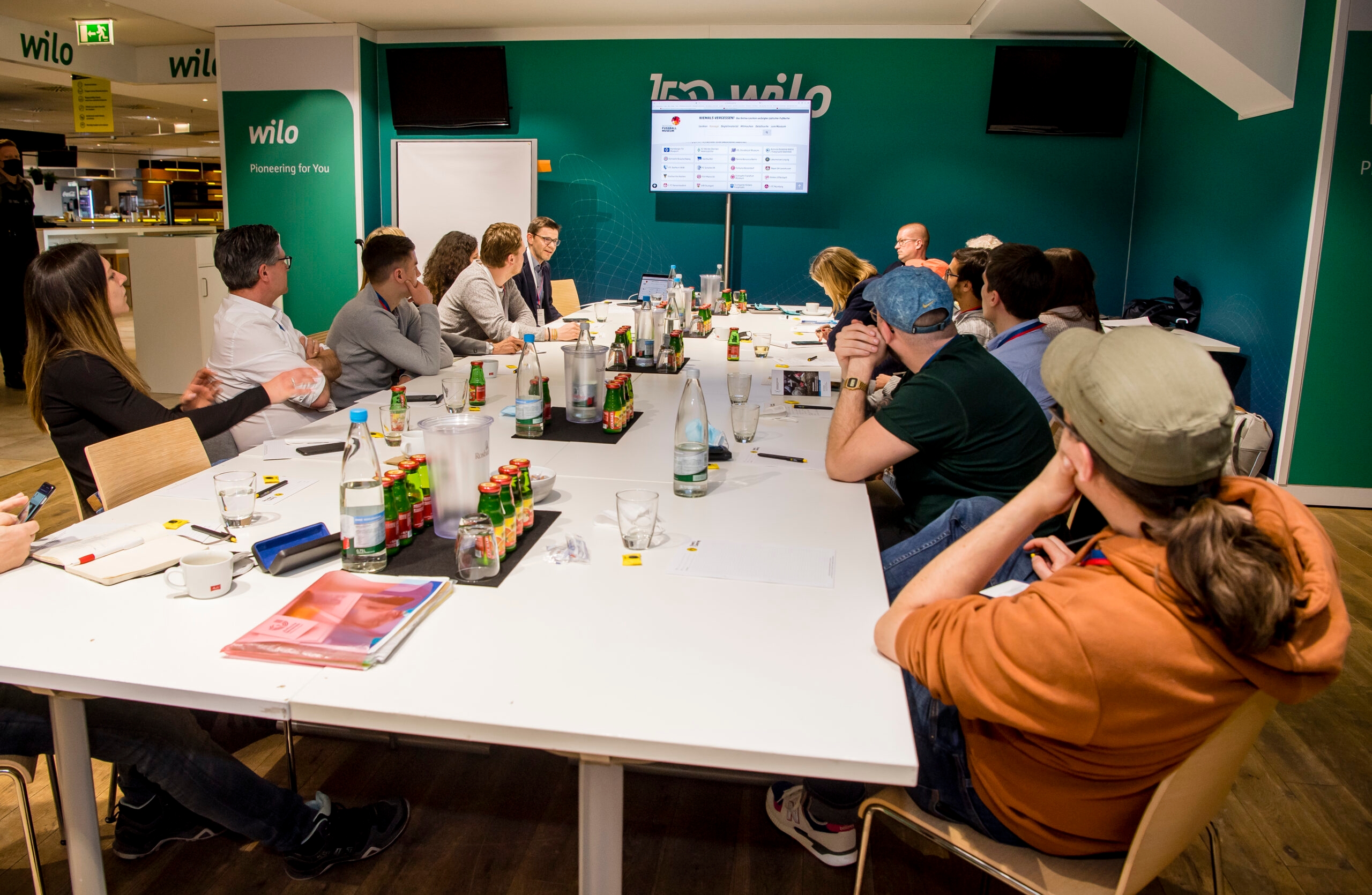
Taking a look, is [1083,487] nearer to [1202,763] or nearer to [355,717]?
[1202,763]

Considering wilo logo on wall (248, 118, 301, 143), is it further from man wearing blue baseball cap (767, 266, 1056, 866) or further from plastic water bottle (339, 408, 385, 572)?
plastic water bottle (339, 408, 385, 572)

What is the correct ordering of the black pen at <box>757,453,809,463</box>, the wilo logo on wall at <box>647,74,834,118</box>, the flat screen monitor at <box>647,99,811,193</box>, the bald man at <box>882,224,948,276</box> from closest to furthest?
the black pen at <box>757,453,809,463</box>
the bald man at <box>882,224,948,276</box>
the flat screen monitor at <box>647,99,811,193</box>
the wilo logo on wall at <box>647,74,834,118</box>

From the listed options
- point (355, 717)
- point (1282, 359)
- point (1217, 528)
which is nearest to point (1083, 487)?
point (1217, 528)

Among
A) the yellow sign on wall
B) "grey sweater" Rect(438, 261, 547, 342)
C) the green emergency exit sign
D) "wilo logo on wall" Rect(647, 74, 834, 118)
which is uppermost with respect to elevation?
the green emergency exit sign

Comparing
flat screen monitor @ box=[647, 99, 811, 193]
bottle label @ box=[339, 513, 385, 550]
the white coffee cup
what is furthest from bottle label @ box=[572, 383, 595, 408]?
flat screen monitor @ box=[647, 99, 811, 193]

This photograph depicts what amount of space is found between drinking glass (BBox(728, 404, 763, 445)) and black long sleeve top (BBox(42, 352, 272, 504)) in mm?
1519

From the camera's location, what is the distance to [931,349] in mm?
2236

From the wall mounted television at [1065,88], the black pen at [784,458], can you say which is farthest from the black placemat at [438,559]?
the wall mounted television at [1065,88]

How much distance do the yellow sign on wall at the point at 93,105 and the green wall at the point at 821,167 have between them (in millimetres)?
2197

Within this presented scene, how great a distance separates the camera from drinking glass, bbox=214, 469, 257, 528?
5.81ft

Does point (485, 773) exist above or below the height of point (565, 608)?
below

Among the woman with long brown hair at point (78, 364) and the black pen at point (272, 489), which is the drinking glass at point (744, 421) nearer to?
the black pen at point (272, 489)

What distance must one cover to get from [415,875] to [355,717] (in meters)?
0.89

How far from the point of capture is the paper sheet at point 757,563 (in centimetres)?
163
